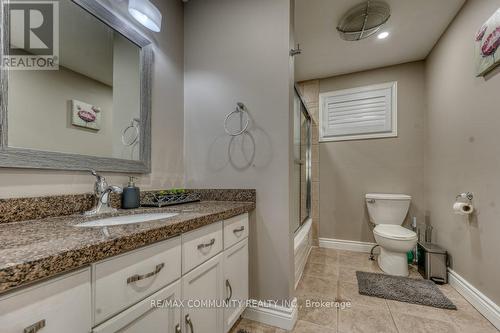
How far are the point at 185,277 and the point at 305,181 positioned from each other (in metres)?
2.19

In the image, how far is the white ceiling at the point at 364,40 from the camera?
1883mm

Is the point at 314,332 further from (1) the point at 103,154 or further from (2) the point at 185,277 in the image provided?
(1) the point at 103,154

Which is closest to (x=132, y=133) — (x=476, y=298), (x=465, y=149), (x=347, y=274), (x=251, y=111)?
(x=251, y=111)

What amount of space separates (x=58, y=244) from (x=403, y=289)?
2.41 meters

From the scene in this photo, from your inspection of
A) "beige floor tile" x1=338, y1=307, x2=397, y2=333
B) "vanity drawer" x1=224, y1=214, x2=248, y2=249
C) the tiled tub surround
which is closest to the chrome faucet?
the tiled tub surround

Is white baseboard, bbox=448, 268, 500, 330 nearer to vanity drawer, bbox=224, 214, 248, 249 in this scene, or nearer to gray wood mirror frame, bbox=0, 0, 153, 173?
vanity drawer, bbox=224, 214, 248, 249

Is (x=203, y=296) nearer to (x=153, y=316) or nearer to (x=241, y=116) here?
(x=153, y=316)

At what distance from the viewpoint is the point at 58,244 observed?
1.84ft

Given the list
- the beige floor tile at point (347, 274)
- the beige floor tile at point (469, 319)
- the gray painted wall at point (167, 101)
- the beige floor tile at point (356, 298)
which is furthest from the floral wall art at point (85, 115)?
the beige floor tile at point (469, 319)

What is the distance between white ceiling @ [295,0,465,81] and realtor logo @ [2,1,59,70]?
1712 mm

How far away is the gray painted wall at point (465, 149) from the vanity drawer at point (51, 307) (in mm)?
2231

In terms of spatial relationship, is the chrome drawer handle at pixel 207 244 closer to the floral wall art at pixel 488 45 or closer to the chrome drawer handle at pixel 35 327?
the chrome drawer handle at pixel 35 327

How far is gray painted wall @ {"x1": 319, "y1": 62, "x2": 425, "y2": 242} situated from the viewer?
2.66 meters

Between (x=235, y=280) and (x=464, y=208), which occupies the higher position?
(x=464, y=208)
